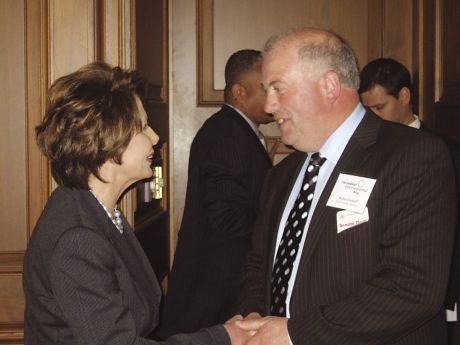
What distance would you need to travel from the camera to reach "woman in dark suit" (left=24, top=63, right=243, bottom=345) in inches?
59.4

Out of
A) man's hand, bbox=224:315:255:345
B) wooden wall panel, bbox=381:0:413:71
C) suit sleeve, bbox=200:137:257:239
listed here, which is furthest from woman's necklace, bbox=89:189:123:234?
wooden wall panel, bbox=381:0:413:71

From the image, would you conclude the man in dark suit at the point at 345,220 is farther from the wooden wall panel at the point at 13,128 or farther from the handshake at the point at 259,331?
the wooden wall panel at the point at 13,128

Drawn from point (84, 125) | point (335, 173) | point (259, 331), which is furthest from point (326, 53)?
point (259, 331)

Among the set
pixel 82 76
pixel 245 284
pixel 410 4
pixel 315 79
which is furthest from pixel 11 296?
pixel 410 4

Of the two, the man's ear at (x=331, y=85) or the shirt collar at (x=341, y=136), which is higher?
the man's ear at (x=331, y=85)

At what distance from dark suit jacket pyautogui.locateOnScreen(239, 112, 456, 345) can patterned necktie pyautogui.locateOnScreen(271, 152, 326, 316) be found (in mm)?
109

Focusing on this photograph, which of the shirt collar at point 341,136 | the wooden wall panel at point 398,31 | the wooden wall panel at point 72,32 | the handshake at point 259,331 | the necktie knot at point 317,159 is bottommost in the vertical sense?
the handshake at point 259,331

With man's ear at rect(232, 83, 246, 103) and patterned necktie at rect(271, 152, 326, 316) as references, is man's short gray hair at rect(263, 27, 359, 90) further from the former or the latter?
man's ear at rect(232, 83, 246, 103)

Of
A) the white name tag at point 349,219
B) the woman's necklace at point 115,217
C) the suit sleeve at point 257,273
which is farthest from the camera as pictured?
the suit sleeve at point 257,273

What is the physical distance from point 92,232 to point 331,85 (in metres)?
0.84

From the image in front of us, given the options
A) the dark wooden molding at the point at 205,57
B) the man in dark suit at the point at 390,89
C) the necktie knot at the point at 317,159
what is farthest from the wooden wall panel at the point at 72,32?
the man in dark suit at the point at 390,89

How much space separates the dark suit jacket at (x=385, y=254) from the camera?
158 centimetres

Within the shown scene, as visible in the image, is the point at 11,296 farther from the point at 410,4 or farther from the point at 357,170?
the point at 410,4

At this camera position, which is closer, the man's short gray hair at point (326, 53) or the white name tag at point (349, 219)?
the white name tag at point (349, 219)
